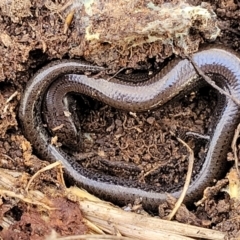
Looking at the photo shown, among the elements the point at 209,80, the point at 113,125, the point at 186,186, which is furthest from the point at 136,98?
the point at 186,186

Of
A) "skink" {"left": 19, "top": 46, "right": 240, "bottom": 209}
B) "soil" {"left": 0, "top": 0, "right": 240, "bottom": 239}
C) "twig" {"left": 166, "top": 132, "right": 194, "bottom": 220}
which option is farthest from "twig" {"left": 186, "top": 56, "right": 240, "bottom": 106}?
"twig" {"left": 166, "top": 132, "right": 194, "bottom": 220}

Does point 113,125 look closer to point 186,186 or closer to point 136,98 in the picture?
point 136,98

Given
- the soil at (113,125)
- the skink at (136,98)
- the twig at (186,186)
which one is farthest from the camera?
the skink at (136,98)

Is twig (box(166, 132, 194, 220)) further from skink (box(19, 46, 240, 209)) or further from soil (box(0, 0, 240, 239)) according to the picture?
skink (box(19, 46, 240, 209))

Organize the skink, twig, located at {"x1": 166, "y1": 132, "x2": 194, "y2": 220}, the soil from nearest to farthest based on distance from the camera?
twig, located at {"x1": 166, "y1": 132, "x2": 194, "y2": 220} < the soil < the skink

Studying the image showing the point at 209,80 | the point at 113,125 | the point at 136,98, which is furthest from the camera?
the point at 113,125

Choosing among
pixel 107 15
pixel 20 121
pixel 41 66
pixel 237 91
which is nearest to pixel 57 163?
pixel 20 121

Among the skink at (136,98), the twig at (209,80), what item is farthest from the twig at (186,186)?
the twig at (209,80)

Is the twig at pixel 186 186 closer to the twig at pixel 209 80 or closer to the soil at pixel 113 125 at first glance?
the soil at pixel 113 125

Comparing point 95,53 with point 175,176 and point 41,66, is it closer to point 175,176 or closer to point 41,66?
point 41,66
